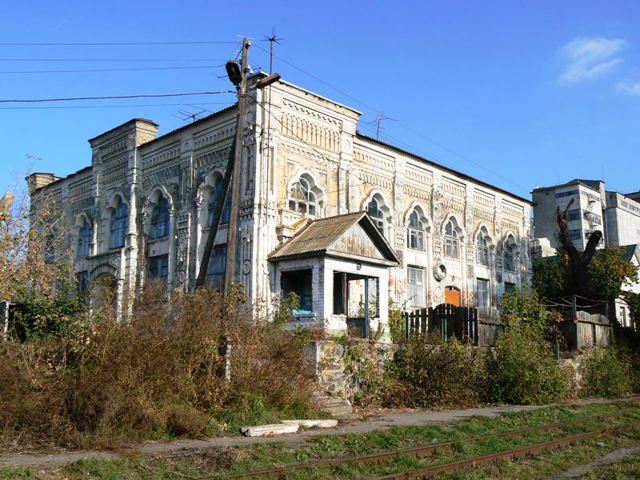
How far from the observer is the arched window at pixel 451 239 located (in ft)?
99.7

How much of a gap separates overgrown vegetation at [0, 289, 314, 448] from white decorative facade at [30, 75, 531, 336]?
578 centimetres

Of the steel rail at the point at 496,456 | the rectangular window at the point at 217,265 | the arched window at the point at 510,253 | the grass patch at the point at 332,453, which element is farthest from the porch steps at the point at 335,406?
the arched window at the point at 510,253

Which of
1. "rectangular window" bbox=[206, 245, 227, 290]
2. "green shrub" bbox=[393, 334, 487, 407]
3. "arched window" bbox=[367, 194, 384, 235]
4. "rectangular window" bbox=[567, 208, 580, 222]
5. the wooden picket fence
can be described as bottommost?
"green shrub" bbox=[393, 334, 487, 407]

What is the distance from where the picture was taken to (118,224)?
28.8 meters

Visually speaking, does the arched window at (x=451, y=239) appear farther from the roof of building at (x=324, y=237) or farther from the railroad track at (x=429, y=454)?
the railroad track at (x=429, y=454)

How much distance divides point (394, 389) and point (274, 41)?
1355cm

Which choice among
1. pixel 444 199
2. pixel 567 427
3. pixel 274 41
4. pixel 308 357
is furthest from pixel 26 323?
pixel 444 199

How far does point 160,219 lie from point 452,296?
13179 millimetres

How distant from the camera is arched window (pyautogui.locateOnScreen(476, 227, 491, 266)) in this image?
32.0m

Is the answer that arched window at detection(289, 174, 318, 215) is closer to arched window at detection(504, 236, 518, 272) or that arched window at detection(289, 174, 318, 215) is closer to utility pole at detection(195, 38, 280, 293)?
utility pole at detection(195, 38, 280, 293)

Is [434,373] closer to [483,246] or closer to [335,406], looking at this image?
[335,406]

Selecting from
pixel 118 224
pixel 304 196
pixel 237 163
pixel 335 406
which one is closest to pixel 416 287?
pixel 304 196

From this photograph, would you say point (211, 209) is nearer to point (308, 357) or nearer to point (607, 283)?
point (308, 357)

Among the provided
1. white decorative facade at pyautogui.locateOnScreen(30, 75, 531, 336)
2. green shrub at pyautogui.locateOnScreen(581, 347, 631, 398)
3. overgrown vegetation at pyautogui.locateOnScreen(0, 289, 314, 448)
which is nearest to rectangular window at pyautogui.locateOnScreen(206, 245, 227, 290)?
white decorative facade at pyautogui.locateOnScreen(30, 75, 531, 336)
